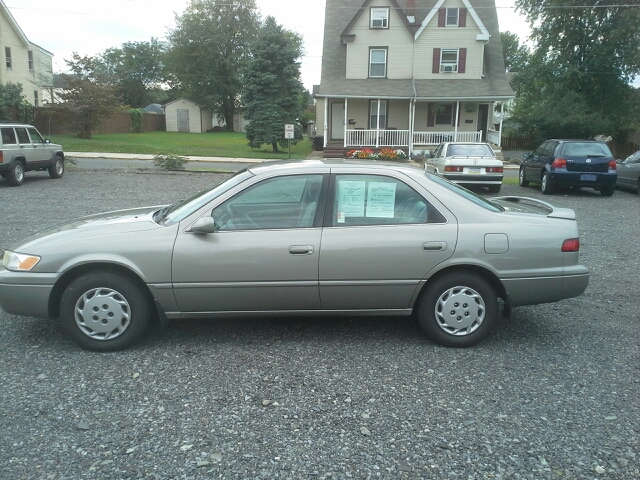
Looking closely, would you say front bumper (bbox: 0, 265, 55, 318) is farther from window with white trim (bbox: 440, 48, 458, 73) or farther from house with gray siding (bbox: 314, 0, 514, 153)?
window with white trim (bbox: 440, 48, 458, 73)

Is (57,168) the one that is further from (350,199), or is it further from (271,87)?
(271,87)

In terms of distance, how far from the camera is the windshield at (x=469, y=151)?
16.9 meters

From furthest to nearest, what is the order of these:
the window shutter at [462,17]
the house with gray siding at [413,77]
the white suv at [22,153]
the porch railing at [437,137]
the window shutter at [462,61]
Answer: the window shutter at [462,61], the window shutter at [462,17], the porch railing at [437,137], the house with gray siding at [413,77], the white suv at [22,153]

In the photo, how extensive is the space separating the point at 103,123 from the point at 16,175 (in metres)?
26.7

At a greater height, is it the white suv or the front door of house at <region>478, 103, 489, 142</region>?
the front door of house at <region>478, 103, 489, 142</region>

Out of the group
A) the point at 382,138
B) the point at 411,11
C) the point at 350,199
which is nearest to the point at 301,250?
the point at 350,199

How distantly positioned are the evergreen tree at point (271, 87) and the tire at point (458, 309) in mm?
28910

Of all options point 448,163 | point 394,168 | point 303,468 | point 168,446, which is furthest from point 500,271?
point 448,163

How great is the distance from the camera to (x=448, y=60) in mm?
32938

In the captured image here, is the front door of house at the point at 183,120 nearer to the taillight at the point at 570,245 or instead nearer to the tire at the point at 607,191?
the tire at the point at 607,191

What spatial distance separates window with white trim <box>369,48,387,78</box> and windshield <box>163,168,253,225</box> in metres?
29.5

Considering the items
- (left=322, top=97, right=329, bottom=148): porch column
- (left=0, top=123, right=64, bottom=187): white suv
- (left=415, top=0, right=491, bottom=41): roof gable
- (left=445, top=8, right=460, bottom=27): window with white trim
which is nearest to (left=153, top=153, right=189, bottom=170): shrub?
(left=0, top=123, right=64, bottom=187): white suv

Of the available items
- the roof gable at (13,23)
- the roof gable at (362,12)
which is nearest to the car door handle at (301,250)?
the roof gable at (362,12)

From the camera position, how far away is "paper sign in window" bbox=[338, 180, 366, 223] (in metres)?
4.96
